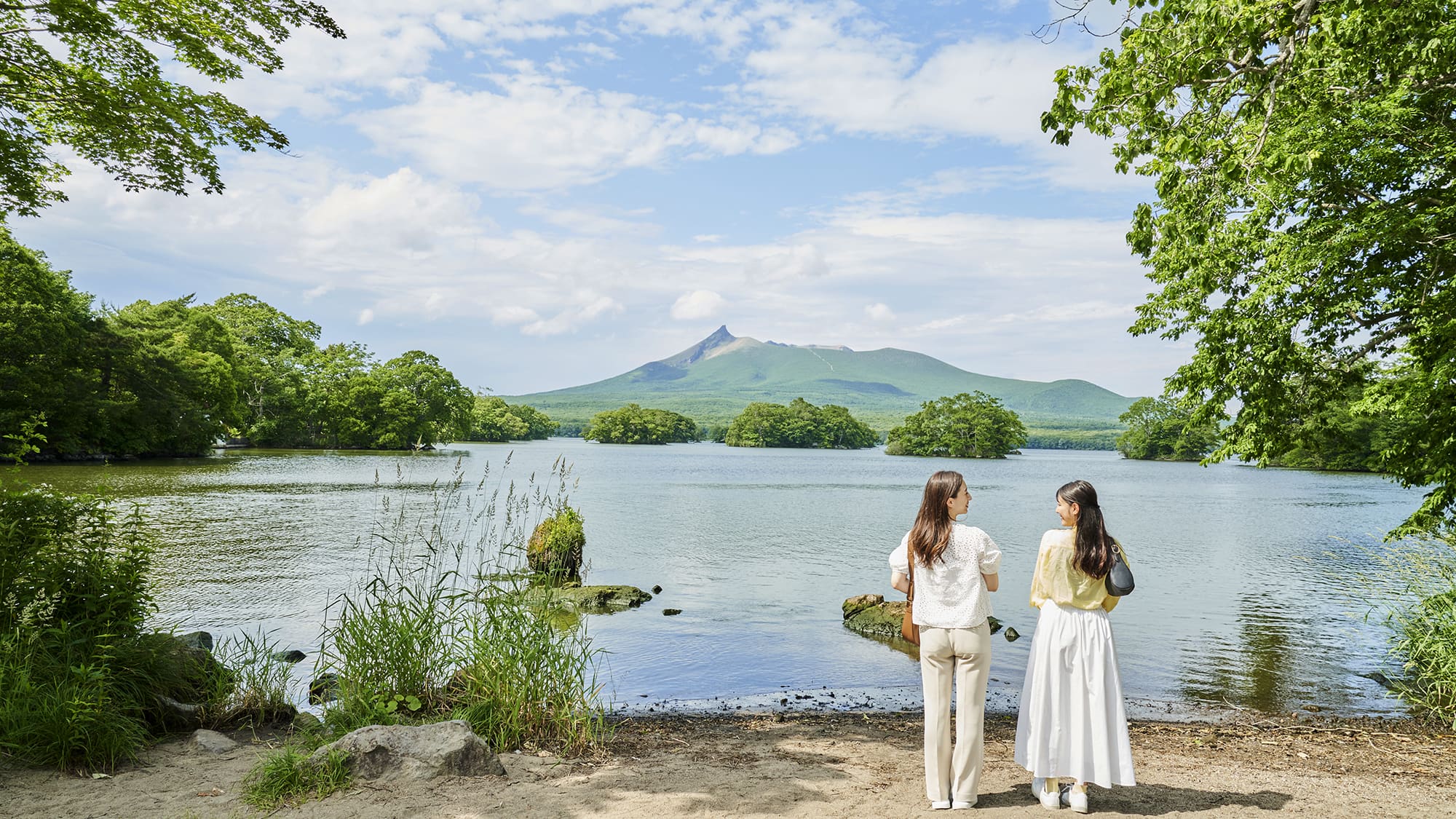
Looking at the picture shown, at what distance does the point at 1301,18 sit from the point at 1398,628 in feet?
31.5

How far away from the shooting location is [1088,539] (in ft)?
15.7

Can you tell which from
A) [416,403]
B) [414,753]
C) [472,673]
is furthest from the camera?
[416,403]

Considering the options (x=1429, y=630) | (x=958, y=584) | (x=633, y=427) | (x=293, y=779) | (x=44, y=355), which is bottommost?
(x=293, y=779)

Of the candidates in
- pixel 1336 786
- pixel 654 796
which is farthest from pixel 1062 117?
pixel 654 796

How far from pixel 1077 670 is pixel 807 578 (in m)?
14.5

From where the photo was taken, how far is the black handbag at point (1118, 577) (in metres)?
4.62

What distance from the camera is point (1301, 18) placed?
598cm

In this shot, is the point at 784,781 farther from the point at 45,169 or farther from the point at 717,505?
the point at 717,505

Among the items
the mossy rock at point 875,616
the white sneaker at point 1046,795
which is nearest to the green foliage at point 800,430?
the mossy rock at point 875,616

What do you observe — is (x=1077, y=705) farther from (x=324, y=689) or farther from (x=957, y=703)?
(x=324, y=689)

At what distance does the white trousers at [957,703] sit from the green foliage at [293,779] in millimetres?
3534

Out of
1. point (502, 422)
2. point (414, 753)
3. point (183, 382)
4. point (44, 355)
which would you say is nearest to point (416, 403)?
point (183, 382)

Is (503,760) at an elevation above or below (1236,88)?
below

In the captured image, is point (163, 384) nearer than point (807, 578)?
No
